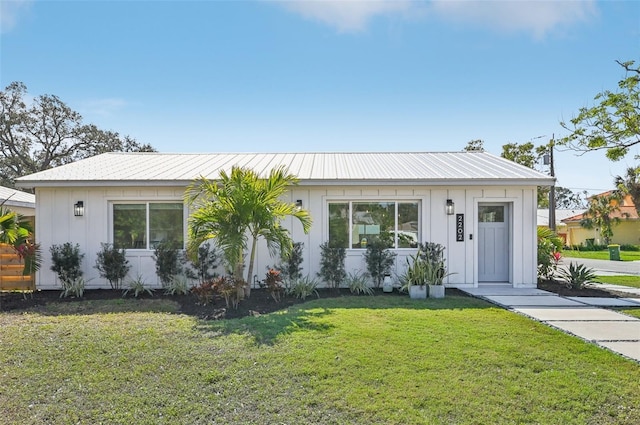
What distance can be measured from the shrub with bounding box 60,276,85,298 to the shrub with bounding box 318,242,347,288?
543 centimetres

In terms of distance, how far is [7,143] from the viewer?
27.4 metres

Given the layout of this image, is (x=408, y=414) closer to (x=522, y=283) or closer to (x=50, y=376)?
(x=50, y=376)

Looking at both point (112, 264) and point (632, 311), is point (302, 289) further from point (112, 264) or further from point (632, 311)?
point (632, 311)

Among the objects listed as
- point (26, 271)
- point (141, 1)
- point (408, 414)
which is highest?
point (141, 1)

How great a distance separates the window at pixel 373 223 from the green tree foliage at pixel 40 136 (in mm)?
26942

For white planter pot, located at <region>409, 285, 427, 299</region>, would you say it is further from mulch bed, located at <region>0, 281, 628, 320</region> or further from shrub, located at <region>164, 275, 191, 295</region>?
shrub, located at <region>164, 275, 191, 295</region>

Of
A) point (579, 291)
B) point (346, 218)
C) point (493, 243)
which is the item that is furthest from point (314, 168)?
point (579, 291)

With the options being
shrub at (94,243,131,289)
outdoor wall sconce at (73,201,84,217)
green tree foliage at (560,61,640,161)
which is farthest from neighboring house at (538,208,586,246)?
outdoor wall sconce at (73,201,84,217)

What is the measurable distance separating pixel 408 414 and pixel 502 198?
7.44 m

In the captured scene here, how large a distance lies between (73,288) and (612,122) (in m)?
14.7

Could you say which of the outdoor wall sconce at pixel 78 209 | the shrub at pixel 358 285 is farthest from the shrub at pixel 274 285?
the outdoor wall sconce at pixel 78 209

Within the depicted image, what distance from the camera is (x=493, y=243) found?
983cm

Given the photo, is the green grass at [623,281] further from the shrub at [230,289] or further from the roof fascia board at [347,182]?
the shrub at [230,289]

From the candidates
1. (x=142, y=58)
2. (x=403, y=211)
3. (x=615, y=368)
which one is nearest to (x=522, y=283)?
(x=403, y=211)
